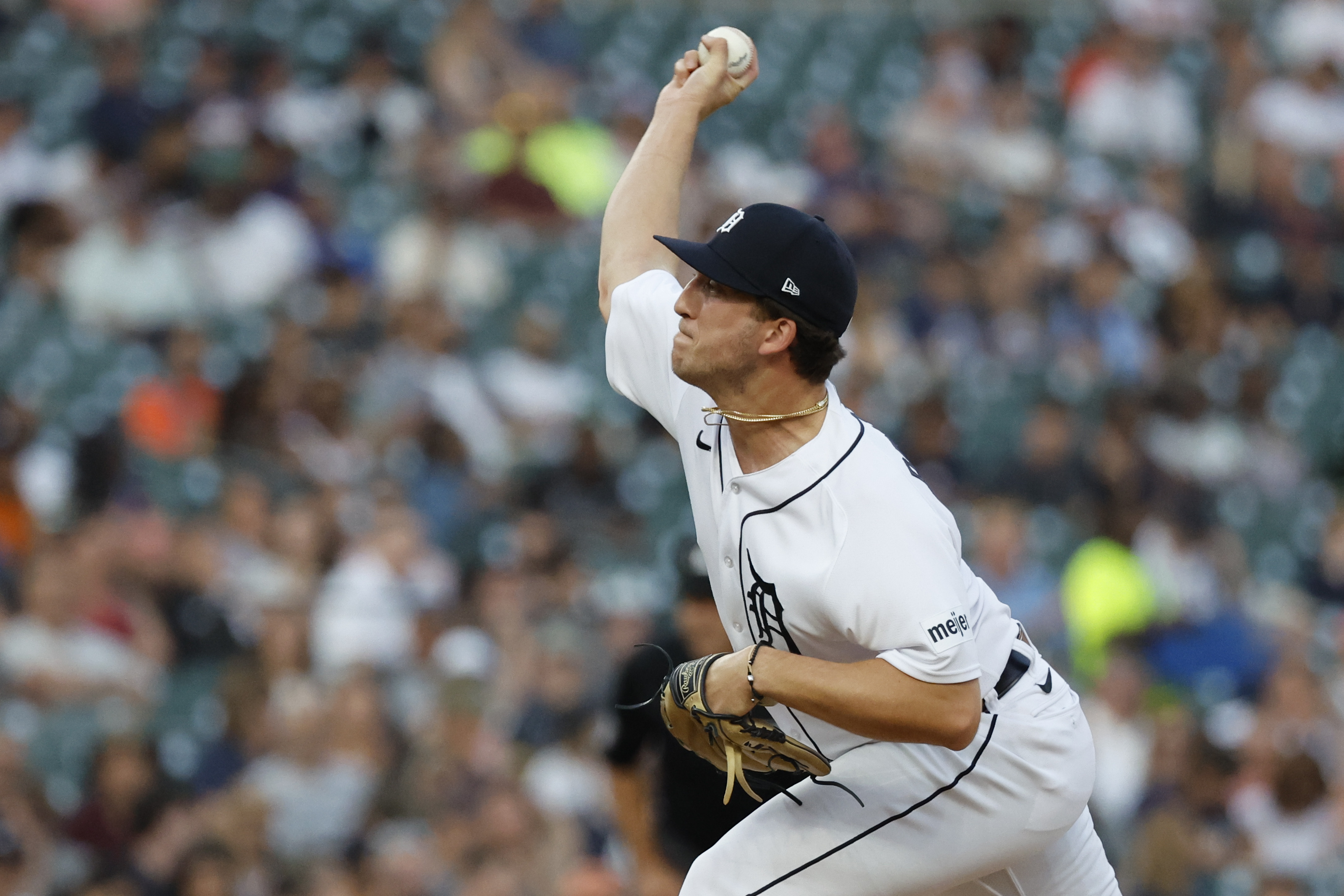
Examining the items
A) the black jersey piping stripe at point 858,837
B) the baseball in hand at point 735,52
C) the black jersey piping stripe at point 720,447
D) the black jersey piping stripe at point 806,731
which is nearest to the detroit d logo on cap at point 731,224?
the black jersey piping stripe at point 720,447

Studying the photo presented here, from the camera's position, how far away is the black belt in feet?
11.2

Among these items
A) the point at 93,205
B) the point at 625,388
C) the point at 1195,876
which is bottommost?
the point at 1195,876

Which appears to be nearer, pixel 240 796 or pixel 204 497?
pixel 240 796

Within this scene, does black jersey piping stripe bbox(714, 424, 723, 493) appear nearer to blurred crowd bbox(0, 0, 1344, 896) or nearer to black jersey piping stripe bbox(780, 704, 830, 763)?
black jersey piping stripe bbox(780, 704, 830, 763)

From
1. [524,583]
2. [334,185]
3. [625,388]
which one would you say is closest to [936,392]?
[524,583]

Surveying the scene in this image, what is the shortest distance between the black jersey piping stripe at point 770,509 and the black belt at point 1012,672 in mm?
519

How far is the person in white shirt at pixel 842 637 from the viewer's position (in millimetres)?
3072

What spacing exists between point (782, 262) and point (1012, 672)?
1.01 metres

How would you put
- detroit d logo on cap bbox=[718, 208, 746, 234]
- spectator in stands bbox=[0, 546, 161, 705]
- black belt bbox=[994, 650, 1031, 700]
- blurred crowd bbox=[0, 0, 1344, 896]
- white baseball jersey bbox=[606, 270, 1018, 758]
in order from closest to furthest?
white baseball jersey bbox=[606, 270, 1018, 758]
detroit d logo on cap bbox=[718, 208, 746, 234]
black belt bbox=[994, 650, 1031, 700]
blurred crowd bbox=[0, 0, 1344, 896]
spectator in stands bbox=[0, 546, 161, 705]

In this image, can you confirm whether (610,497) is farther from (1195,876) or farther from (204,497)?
(1195,876)

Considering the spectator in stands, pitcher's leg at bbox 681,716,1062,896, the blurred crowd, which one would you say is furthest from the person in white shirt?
the spectator in stands

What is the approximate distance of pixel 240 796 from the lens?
6.87 meters

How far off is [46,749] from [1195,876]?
497 cm

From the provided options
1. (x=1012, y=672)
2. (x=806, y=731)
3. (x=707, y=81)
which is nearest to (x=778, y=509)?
(x=806, y=731)
